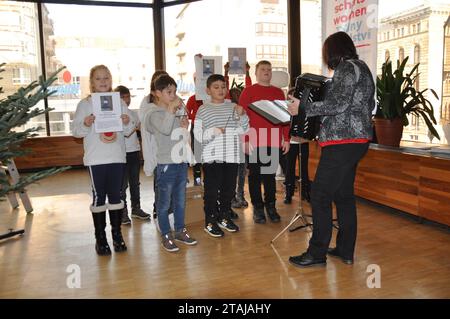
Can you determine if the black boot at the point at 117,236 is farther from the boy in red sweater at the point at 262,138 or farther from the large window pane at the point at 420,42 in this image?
the large window pane at the point at 420,42

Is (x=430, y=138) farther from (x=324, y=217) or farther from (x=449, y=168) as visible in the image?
(x=324, y=217)

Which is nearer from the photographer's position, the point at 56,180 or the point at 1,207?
the point at 1,207

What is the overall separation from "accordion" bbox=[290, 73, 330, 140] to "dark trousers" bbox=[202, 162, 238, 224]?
0.90 meters

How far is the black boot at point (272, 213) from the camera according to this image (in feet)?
13.7

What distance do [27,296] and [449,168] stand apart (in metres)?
3.32

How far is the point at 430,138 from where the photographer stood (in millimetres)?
4508

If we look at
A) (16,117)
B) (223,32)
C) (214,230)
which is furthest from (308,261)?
(223,32)

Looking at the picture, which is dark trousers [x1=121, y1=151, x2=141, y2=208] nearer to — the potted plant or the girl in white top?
the girl in white top

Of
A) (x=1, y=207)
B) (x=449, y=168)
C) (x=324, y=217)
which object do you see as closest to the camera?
(x=324, y=217)

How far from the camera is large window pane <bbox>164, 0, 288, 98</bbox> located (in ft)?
22.2

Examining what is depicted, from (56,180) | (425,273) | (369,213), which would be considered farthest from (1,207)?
(425,273)

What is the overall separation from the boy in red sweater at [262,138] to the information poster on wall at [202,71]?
486mm

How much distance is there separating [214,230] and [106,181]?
1051 millimetres

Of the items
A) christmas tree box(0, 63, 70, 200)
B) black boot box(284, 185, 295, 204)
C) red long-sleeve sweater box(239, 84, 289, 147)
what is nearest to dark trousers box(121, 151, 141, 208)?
red long-sleeve sweater box(239, 84, 289, 147)
